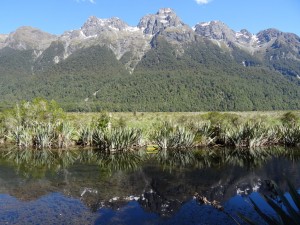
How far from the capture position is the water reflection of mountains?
11547 millimetres

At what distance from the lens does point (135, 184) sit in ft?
42.8

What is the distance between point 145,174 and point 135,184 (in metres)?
1.71

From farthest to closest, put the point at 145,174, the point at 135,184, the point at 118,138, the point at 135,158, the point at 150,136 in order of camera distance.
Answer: the point at 150,136
the point at 118,138
the point at 135,158
the point at 145,174
the point at 135,184

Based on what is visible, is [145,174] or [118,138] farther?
[118,138]

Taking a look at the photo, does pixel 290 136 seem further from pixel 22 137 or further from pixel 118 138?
pixel 22 137

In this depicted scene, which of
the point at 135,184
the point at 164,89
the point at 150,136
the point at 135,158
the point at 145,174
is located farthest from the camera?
the point at 164,89


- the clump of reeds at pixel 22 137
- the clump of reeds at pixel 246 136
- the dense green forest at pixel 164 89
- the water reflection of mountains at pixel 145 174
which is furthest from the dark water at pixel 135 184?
the dense green forest at pixel 164 89

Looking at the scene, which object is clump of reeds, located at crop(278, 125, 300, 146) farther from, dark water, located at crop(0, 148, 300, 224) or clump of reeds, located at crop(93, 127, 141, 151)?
clump of reeds, located at crop(93, 127, 141, 151)

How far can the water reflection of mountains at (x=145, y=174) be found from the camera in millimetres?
11547

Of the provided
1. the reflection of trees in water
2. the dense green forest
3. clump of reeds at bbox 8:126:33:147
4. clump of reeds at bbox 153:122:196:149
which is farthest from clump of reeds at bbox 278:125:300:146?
the dense green forest

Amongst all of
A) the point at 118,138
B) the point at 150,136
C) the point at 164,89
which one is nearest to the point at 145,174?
the point at 118,138

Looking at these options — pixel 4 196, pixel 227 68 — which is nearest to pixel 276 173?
pixel 4 196

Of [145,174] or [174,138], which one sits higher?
[174,138]

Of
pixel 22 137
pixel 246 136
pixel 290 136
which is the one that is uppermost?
pixel 290 136
